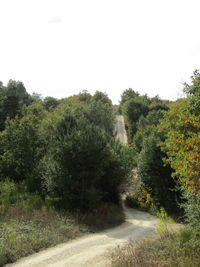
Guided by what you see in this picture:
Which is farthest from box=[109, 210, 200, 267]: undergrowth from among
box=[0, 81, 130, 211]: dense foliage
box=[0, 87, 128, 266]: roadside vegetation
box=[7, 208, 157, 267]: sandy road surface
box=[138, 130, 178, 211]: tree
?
box=[138, 130, 178, 211]: tree

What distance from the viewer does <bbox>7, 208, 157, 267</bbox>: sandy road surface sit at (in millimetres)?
10703

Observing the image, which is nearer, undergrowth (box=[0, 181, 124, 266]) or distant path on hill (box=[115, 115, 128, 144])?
undergrowth (box=[0, 181, 124, 266])

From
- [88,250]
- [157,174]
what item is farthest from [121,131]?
[88,250]

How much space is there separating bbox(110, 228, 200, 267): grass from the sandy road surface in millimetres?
1167

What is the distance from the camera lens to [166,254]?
9.61 metres

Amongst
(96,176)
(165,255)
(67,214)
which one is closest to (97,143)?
(96,176)

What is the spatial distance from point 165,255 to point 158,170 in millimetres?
14171

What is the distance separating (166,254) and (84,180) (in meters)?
10.0

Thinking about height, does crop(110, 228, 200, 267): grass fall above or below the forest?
below

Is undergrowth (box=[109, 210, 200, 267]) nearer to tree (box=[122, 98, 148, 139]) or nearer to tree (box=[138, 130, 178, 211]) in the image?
tree (box=[138, 130, 178, 211])

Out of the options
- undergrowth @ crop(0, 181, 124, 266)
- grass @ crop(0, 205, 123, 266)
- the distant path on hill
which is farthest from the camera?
the distant path on hill

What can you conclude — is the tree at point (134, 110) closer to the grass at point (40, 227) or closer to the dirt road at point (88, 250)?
the grass at point (40, 227)

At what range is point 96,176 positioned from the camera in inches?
759

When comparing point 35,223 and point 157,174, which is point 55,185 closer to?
point 35,223
